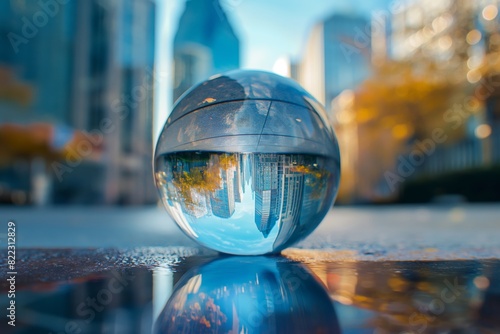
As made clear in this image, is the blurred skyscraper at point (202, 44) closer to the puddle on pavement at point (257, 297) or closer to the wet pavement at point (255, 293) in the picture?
the wet pavement at point (255, 293)

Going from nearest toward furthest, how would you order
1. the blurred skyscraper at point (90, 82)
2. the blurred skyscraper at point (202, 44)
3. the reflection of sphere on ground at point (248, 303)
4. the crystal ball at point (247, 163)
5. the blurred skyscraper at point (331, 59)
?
the reflection of sphere on ground at point (248, 303), the crystal ball at point (247, 163), the blurred skyscraper at point (90, 82), the blurred skyscraper at point (331, 59), the blurred skyscraper at point (202, 44)

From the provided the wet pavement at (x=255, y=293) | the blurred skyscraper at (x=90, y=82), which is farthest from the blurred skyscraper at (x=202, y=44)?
the wet pavement at (x=255, y=293)

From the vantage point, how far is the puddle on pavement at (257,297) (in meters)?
1.07

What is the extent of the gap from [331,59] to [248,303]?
23.0 m

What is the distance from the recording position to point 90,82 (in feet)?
77.1

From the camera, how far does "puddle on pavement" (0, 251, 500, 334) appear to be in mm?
1066

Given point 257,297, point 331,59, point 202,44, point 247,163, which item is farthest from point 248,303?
point 202,44

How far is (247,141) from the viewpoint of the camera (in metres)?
1.89

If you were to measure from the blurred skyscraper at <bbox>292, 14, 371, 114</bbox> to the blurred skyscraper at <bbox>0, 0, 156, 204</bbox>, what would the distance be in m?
9.76

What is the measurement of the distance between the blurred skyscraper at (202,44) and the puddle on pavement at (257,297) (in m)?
19.8

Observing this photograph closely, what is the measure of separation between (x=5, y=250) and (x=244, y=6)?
13006 millimetres

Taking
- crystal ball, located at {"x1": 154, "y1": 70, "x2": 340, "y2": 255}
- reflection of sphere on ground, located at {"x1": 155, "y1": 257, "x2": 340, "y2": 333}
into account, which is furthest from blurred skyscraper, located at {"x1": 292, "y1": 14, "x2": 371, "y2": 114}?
reflection of sphere on ground, located at {"x1": 155, "y1": 257, "x2": 340, "y2": 333}

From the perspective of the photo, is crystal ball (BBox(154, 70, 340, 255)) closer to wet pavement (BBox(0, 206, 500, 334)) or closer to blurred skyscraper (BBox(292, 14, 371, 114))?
wet pavement (BBox(0, 206, 500, 334))

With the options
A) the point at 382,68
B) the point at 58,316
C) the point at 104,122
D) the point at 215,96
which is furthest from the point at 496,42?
the point at 104,122
